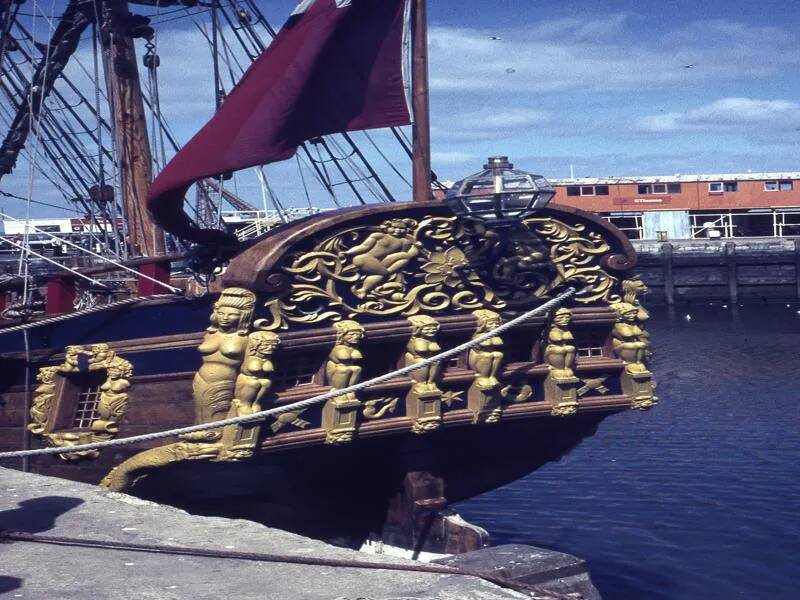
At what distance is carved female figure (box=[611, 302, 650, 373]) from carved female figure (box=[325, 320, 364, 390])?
209 centimetres

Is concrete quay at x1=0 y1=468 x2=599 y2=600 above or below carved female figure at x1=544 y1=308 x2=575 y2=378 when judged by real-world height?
below

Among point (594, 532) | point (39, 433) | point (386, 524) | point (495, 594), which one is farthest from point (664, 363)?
point (495, 594)

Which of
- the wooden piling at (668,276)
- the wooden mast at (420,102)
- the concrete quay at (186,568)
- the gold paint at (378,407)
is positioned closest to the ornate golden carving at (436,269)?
the gold paint at (378,407)

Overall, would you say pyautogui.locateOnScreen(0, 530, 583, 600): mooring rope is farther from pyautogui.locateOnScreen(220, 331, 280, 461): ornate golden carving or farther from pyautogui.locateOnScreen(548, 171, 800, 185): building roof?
pyautogui.locateOnScreen(548, 171, 800, 185): building roof

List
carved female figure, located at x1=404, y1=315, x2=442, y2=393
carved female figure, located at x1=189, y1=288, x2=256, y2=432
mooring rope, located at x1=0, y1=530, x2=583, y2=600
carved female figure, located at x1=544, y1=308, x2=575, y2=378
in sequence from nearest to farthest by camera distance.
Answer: mooring rope, located at x1=0, y1=530, x2=583, y2=600 < carved female figure, located at x1=189, y1=288, x2=256, y2=432 < carved female figure, located at x1=404, y1=315, x2=442, y2=393 < carved female figure, located at x1=544, y1=308, x2=575, y2=378

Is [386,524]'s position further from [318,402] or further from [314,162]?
[314,162]

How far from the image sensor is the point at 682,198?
46.9 meters

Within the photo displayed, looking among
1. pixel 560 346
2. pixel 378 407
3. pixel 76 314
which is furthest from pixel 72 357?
pixel 560 346

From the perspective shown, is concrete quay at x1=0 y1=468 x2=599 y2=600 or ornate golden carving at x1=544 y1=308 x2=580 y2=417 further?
ornate golden carving at x1=544 y1=308 x2=580 y2=417

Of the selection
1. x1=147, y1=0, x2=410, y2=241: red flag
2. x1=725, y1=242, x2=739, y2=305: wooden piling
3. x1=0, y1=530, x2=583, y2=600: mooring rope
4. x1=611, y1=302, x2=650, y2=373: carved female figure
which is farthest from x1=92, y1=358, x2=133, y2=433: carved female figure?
x1=725, y1=242, x2=739, y2=305: wooden piling

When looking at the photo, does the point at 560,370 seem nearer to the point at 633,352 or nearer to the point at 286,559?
the point at 633,352

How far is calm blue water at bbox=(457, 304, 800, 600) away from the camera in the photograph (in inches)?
380

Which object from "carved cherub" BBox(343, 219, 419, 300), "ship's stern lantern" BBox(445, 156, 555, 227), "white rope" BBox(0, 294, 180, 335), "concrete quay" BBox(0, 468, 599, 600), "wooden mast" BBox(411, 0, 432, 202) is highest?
"wooden mast" BBox(411, 0, 432, 202)

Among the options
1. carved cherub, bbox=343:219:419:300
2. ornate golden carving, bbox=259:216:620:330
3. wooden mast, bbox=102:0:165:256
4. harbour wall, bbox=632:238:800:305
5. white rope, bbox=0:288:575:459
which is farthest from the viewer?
harbour wall, bbox=632:238:800:305
